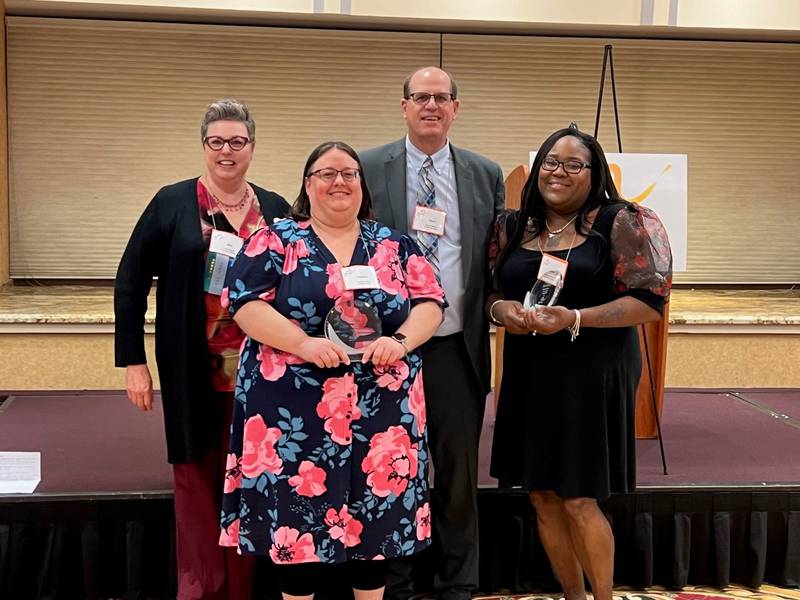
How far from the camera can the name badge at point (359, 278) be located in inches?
73.9

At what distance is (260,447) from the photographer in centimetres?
192

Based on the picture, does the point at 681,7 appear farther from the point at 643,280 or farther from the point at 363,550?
the point at 363,550

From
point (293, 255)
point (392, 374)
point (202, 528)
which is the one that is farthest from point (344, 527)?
point (293, 255)

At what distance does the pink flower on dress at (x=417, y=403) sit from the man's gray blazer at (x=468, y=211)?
0.34m

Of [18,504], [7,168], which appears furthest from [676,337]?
[7,168]

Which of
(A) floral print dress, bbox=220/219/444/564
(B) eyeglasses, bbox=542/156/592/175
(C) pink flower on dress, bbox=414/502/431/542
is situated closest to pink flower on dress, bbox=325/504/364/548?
(A) floral print dress, bbox=220/219/444/564

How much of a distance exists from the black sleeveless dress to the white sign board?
149cm

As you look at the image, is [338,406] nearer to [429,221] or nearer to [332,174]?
[332,174]

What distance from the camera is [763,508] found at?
272 centimetres

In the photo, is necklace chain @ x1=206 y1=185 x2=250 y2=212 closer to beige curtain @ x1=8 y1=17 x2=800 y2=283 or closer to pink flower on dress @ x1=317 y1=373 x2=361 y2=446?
pink flower on dress @ x1=317 y1=373 x2=361 y2=446

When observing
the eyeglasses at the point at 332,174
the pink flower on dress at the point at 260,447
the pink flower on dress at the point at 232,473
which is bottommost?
the pink flower on dress at the point at 232,473

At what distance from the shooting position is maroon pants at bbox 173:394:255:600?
2.26 meters

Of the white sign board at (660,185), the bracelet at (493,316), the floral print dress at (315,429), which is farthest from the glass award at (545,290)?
the white sign board at (660,185)

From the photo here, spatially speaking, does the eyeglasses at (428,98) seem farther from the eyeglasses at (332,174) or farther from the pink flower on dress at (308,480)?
the pink flower on dress at (308,480)
